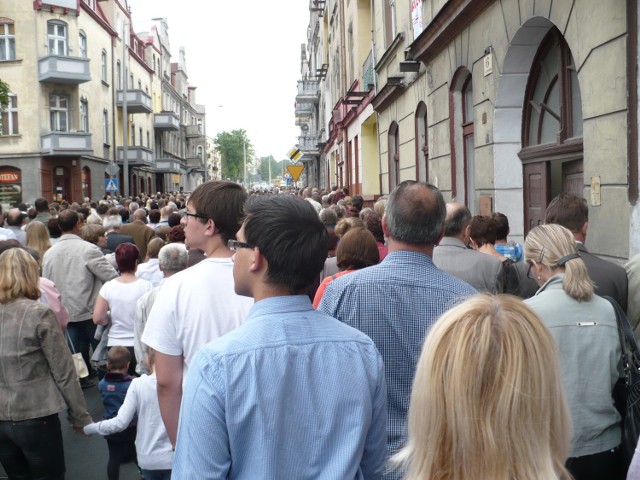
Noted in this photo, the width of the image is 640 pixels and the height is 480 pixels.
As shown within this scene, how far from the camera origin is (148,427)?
4.52 m

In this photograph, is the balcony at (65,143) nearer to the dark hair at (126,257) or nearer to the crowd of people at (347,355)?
the dark hair at (126,257)

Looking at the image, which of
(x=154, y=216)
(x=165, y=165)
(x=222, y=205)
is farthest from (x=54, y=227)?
(x=165, y=165)

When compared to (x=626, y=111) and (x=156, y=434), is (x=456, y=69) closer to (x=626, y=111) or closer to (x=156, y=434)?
(x=626, y=111)

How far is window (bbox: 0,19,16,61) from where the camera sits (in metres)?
33.8

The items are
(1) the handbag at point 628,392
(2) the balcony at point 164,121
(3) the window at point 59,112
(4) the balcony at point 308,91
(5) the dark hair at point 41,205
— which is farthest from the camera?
(2) the balcony at point 164,121

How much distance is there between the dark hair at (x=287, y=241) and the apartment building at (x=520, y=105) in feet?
14.7

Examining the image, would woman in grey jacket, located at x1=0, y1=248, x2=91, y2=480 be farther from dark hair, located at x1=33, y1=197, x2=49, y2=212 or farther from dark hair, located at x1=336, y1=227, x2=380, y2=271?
dark hair, located at x1=33, y1=197, x2=49, y2=212

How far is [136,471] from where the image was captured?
233 inches

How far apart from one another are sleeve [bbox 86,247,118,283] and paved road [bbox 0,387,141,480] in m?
1.57

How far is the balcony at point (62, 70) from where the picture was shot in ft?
111

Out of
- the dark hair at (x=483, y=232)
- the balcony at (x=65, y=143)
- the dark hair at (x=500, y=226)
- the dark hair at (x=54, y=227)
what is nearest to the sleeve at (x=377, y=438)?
the dark hair at (x=483, y=232)

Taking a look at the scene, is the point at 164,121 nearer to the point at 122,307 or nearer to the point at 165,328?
the point at 122,307

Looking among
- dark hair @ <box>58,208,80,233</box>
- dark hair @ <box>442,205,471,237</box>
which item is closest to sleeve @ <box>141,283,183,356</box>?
dark hair @ <box>442,205,471,237</box>

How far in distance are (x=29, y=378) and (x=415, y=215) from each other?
280 centimetres
